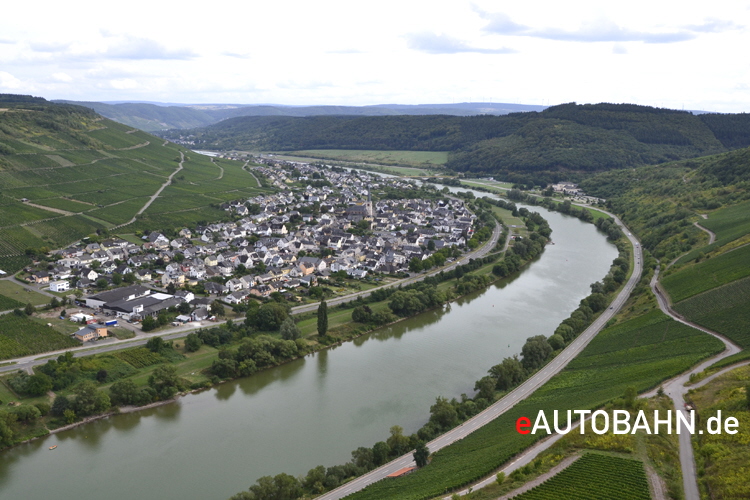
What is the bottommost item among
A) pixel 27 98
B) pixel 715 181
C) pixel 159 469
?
pixel 159 469

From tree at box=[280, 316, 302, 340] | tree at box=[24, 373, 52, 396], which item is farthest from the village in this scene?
tree at box=[280, 316, 302, 340]

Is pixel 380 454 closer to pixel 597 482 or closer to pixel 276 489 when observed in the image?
pixel 276 489

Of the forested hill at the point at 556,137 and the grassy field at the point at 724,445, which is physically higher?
the forested hill at the point at 556,137

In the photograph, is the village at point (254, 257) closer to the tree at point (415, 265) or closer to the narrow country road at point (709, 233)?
the tree at point (415, 265)

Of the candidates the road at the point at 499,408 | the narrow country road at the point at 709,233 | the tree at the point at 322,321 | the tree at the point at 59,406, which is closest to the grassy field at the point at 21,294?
the tree at the point at 59,406

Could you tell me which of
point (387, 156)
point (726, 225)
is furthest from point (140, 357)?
point (387, 156)

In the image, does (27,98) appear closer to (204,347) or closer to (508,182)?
(508,182)

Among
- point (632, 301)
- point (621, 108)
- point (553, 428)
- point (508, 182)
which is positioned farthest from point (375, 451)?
point (621, 108)
